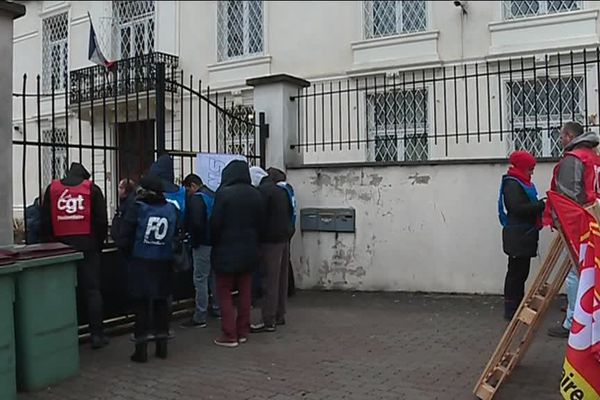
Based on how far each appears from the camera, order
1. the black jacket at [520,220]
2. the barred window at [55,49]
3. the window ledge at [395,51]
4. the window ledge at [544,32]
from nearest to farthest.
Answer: the black jacket at [520,220] → the window ledge at [544,32] → the window ledge at [395,51] → the barred window at [55,49]

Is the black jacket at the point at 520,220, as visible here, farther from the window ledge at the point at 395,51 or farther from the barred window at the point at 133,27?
the barred window at the point at 133,27

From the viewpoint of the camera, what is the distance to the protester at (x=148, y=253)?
5988mm

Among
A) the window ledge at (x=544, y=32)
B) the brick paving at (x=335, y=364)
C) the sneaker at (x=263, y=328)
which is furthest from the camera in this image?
the window ledge at (x=544, y=32)

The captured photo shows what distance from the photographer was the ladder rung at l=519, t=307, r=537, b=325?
15.4 ft

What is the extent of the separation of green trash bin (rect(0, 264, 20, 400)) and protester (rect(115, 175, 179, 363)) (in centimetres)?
130

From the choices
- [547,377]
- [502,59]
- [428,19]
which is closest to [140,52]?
[428,19]

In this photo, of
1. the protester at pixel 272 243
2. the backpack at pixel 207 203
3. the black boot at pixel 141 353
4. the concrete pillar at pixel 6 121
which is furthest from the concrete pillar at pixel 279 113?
the concrete pillar at pixel 6 121

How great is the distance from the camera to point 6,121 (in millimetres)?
5684

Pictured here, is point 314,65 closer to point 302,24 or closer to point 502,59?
point 302,24

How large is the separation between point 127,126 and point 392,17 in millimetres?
8453

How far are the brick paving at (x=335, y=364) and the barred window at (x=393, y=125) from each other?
5.73 metres

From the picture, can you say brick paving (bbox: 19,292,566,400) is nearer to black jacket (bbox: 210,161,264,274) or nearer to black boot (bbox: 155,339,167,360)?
black boot (bbox: 155,339,167,360)

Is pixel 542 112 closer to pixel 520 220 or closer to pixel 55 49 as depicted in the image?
pixel 520 220

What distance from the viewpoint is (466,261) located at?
→ 348 inches
